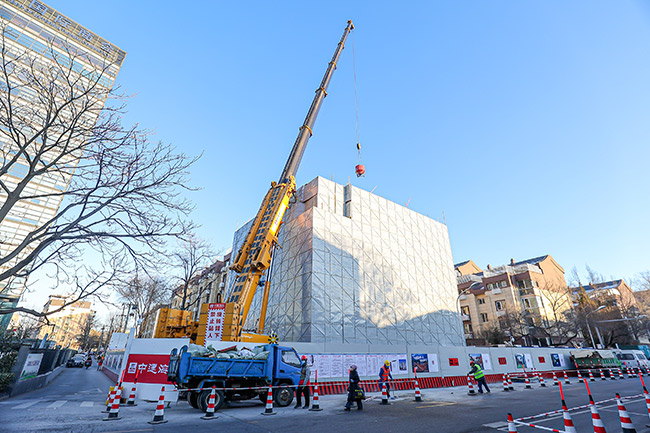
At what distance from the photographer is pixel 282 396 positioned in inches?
460

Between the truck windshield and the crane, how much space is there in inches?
140

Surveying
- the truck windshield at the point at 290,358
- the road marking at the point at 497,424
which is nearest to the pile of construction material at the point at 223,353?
the truck windshield at the point at 290,358

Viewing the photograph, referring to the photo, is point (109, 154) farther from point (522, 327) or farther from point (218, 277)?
point (522, 327)

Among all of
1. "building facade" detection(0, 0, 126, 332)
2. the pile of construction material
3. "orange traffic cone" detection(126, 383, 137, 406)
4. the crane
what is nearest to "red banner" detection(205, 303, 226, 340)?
the crane

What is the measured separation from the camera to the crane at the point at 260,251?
1543 cm

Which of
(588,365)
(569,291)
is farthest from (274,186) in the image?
(569,291)

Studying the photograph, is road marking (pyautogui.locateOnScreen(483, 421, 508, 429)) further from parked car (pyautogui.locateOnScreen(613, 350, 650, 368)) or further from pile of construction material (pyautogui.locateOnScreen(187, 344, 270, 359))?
parked car (pyautogui.locateOnScreen(613, 350, 650, 368))

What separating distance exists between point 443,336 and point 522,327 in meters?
23.8

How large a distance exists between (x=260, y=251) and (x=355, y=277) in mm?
10406

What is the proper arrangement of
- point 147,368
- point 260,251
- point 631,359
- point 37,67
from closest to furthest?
point 37,67, point 147,368, point 260,251, point 631,359

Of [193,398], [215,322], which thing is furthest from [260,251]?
[193,398]

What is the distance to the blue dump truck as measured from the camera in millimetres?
10320

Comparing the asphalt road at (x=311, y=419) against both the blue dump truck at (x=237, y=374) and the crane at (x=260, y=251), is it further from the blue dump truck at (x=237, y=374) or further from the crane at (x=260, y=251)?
the crane at (x=260, y=251)

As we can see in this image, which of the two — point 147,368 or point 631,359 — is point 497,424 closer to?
point 147,368
